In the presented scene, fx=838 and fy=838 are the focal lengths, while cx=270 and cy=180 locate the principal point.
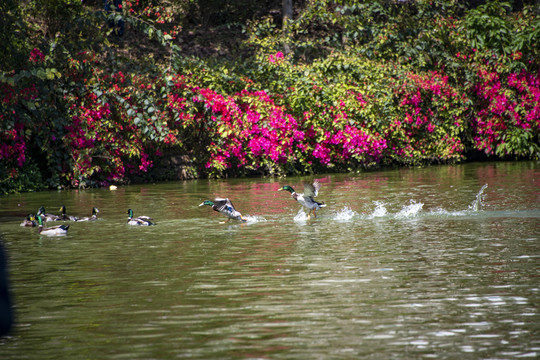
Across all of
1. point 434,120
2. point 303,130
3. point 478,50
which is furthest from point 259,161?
point 478,50

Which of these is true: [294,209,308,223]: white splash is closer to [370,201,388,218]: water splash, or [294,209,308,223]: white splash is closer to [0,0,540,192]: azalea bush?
[370,201,388,218]: water splash

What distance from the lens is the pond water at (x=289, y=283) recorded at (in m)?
6.04

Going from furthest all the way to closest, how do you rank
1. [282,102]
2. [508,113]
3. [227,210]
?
[508,113] < [282,102] < [227,210]

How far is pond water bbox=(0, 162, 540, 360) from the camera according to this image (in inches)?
238

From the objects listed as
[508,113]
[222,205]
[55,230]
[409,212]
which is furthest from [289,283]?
[508,113]

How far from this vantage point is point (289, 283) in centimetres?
835

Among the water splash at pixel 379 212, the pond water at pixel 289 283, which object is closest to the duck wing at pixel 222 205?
the pond water at pixel 289 283

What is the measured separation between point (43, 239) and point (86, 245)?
4.10 feet

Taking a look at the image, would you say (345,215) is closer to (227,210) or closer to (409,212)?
(409,212)

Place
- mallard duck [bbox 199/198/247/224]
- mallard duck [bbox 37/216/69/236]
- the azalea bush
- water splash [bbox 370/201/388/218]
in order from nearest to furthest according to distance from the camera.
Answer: mallard duck [bbox 37/216/69/236] < mallard duck [bbox 199/198/247/224] < water splash [bbox 370/201/388/218] < the azalea bush

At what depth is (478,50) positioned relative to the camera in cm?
2917

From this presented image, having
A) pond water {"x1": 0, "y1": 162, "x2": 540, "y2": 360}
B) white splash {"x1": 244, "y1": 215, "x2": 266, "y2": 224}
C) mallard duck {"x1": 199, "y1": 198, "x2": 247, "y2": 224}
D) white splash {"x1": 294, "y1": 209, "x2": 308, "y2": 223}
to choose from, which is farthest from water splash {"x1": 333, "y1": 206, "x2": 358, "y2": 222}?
mallard duck {"x1": 199, "y1": 198, "x2": 247, "y2": 224}

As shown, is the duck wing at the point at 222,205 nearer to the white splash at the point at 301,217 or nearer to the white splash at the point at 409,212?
the white splash at the point at 301,217

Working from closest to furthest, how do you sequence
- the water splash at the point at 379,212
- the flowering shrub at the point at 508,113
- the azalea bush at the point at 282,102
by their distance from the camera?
the water splash at the point at 379,212, the azalea bush at the point at 282,102, the flowering shrub at the point at 508,113
